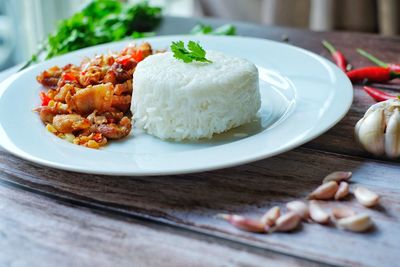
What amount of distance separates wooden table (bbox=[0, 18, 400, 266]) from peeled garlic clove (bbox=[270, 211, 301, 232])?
1 cm

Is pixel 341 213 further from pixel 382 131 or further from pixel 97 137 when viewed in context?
pixel 97 137

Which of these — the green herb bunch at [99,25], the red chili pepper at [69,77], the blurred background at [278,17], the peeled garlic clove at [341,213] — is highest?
the red chili pepper at [69,77]

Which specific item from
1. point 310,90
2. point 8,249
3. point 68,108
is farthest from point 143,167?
point 310,90

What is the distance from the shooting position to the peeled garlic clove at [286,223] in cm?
94

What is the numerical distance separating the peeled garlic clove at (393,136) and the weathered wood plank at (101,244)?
0.41 metres

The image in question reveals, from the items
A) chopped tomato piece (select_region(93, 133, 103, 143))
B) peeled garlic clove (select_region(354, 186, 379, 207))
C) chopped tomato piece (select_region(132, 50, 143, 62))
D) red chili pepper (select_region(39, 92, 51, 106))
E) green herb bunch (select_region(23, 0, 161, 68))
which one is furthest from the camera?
green herb bunch (select_region(23, 0, 161, 68))

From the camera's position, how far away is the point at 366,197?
1.02m

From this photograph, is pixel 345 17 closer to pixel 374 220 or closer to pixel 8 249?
pixel 374 220

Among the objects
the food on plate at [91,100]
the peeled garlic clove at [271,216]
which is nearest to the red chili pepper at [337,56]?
the food on plate at [91,100]

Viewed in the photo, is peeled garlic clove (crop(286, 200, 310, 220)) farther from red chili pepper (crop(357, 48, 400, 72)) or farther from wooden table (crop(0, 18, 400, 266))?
red chili pepper (crop(357, 48, 400, 72))

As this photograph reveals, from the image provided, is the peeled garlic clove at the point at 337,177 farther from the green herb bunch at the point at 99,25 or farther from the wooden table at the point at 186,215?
the green herb bunch at the point at 99,25

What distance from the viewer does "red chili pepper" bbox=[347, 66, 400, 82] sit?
5.50 ft

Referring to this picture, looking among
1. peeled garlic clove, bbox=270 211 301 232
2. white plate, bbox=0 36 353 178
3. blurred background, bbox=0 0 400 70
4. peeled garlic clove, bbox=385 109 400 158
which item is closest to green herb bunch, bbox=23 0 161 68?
white plate, bbox=0 36 353 178

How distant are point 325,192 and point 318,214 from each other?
0.25 feet
